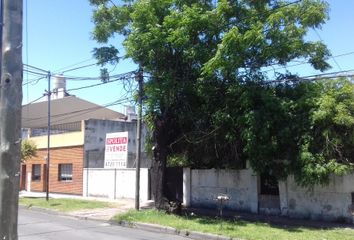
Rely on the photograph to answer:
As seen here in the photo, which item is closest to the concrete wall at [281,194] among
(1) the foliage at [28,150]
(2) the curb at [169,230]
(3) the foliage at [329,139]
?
Answer: (3) the foliage at [329,139]

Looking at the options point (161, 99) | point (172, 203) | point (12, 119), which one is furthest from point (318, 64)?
point (12, 119)

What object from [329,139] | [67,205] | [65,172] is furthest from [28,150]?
[329,139]

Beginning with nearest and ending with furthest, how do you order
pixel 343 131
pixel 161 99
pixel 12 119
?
1. pixel 12 119
2. pixel 343 131
3. pixel 161 99

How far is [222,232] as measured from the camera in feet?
46.0

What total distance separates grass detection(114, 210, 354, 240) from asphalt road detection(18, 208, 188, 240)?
2.84 feet

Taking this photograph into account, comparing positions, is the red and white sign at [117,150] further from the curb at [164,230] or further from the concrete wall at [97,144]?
the curb at [164,230]

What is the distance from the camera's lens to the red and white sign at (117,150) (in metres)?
27.3

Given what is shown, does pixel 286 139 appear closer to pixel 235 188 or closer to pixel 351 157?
pixel 351 157

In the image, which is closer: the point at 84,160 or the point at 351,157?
the point at 351,157

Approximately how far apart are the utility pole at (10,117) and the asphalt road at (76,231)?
33.0 ft

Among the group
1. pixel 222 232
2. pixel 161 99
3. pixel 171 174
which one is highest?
pixel 161 99

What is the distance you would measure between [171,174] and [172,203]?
5.15 metres

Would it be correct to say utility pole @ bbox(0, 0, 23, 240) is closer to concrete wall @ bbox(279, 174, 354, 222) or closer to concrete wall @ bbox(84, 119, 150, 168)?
concrete wall @ bbox(279, 174, 354, 222)

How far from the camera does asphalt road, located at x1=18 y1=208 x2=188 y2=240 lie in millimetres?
13617
